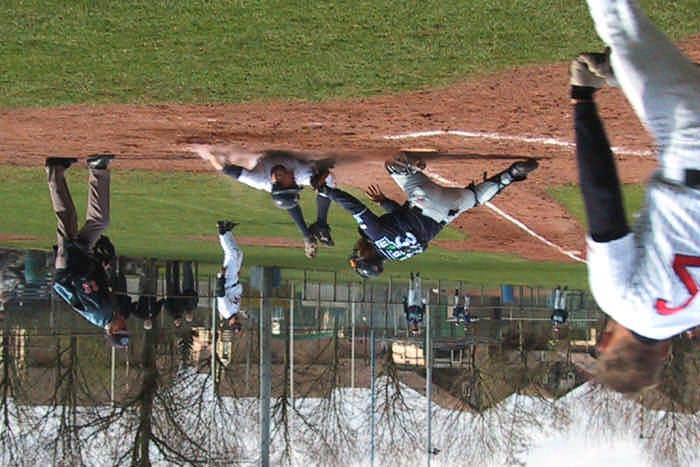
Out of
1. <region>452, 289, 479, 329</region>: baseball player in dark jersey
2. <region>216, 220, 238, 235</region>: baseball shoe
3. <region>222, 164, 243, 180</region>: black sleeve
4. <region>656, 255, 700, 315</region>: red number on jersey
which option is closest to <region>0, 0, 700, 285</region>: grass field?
<region>222, 164, 243, 180</region>: black sleeve

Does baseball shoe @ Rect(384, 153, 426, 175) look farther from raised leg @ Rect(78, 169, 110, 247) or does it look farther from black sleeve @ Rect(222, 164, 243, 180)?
raised leg @ Rect(78, 169, 110, 247)

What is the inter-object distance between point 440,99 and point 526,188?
4.34m

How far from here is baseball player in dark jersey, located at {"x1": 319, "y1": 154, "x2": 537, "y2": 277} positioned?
934 cm

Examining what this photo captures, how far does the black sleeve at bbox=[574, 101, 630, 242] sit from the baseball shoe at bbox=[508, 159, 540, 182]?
19.6 feet

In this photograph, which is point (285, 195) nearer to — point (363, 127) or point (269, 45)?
point (363, 127)

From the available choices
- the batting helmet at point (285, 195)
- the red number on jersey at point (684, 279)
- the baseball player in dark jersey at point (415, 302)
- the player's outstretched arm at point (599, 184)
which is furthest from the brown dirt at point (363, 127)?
the baseball player in dark jersey at point (415, 302)

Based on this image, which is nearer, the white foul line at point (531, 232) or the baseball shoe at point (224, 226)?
the baseball shoe at point (224, 226)

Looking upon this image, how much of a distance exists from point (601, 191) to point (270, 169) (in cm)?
654

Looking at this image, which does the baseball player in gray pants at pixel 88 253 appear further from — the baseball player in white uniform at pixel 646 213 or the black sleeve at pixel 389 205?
the baseball player in white uniform at pixel 646 213

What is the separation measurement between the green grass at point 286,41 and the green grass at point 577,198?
3.43m

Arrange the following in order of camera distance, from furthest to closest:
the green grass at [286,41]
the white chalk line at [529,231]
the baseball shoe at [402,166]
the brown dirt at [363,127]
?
1. the white chalk line at [529,231]
2. the baseball shoe at [402,166]
3. the brown dirt at [363,127]
4. the green grass at [286,41]

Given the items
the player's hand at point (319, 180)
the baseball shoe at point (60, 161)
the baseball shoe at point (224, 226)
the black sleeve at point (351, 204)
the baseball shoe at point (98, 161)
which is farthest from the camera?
the baseball shoe at point (224, 226)

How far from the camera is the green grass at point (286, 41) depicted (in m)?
7.81

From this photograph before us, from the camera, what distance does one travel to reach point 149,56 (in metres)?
8.63
